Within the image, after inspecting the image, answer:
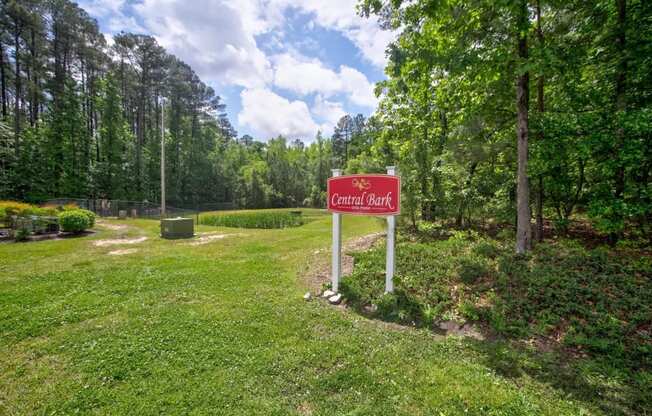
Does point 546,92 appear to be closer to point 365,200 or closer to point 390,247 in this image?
point 365,200

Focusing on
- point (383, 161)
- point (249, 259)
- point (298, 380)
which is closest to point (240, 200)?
point (383, 161)

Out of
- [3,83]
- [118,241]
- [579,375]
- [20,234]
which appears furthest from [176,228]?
[3,83]

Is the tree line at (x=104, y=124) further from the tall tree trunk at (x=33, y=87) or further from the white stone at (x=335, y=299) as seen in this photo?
the white stone at (x=335, y=299)

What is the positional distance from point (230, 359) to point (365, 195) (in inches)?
124

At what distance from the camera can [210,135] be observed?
38812mm

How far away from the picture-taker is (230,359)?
2.96 meters

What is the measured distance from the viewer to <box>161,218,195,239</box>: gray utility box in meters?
10.1

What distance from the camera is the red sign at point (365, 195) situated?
431 centimetres

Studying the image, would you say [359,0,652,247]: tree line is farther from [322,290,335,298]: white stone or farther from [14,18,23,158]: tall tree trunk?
[14,18,23,158]: tall tree trunk

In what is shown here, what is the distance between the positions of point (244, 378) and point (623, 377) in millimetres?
3860

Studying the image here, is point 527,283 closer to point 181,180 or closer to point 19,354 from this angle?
point 19,354

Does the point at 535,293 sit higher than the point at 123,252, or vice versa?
the point at 535,293

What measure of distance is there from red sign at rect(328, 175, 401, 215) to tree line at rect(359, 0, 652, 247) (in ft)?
8.36

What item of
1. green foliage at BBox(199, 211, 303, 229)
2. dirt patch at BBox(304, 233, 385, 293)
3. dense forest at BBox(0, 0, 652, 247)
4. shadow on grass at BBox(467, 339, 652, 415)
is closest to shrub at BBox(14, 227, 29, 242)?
green foliage at BBox(199, 211, 303, 229)
